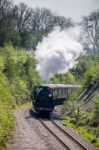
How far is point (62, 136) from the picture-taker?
26016 millimetres

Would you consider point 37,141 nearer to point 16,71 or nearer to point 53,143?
point 53,143

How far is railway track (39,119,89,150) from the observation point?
22.7 meters

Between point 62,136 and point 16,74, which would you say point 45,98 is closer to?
point 62,136

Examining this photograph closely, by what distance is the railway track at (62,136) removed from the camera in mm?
22672

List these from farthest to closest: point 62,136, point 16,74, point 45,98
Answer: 1. point 16,74
2. point 45,98
3. point 62,136

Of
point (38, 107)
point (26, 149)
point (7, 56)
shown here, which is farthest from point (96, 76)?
point (26, 149)

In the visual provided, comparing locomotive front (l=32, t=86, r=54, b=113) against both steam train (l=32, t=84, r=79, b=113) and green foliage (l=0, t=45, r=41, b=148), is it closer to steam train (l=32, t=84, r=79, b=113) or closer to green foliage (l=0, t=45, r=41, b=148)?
steam train (l=32, t=84, r=79, b=113)

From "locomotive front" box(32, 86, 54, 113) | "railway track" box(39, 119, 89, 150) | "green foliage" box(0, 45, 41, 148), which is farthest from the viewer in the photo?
"green foliage" box(0, 45, 41, 148)

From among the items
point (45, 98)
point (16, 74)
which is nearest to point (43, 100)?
point (45, 98)

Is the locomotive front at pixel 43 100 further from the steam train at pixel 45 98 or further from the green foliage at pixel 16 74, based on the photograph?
the green foliage at pixel 16 74

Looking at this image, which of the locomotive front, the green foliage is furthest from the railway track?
the green foliage

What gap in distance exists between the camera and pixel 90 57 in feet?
217

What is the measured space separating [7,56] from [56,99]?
1200 cm

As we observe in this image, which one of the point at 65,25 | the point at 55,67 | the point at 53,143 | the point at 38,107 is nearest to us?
the point at 53,143
